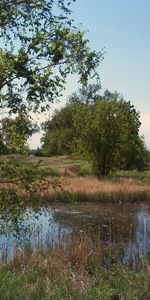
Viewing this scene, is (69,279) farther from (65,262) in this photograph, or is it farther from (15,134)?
(65,262)

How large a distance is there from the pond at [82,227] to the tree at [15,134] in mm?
981

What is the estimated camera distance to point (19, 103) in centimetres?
784

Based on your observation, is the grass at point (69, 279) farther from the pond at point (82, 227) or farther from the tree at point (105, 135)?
the tree at point (105, 135)

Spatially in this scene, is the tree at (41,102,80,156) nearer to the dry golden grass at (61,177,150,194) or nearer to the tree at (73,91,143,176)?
the tree at (73,91,143,176)

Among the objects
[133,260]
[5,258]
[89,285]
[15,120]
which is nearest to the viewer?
[89,285]

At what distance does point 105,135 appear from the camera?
40.8 metres

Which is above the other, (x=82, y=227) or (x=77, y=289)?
(x=77, y=289)

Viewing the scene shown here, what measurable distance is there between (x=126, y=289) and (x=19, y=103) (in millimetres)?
3170

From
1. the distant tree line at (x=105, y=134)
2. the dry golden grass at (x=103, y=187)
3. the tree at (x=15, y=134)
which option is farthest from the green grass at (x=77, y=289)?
the distant tree line at (x=105, y=134)

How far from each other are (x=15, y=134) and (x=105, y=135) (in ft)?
107

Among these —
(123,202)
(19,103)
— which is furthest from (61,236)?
(123,202)

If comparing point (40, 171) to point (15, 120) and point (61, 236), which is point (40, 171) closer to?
point (15, 120)

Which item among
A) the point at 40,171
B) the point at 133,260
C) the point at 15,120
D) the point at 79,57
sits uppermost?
the point at 79,57

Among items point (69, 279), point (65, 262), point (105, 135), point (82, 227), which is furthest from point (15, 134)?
point (105, 135)
